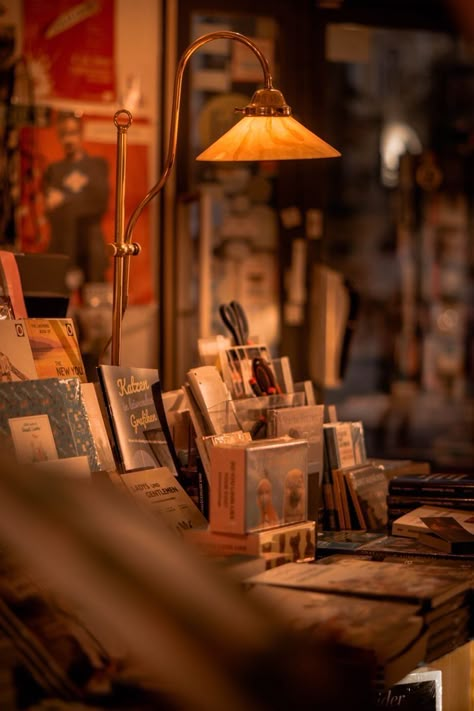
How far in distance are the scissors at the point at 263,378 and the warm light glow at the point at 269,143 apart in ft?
1.49

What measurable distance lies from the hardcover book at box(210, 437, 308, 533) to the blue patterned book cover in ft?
0.86

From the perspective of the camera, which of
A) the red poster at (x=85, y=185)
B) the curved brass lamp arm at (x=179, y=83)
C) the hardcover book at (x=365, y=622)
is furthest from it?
the red poster at (x=85, y=185)

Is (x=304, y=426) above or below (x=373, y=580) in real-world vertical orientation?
above

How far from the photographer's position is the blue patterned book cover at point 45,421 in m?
2.08

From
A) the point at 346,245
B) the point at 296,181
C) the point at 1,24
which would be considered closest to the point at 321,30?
the point at 296,181

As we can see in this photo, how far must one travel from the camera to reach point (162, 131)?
18.2ft

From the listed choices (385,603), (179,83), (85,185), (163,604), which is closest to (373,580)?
(385,603)

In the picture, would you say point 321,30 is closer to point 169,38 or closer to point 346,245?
point 169,38

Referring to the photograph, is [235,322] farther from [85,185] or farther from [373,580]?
[85,185]

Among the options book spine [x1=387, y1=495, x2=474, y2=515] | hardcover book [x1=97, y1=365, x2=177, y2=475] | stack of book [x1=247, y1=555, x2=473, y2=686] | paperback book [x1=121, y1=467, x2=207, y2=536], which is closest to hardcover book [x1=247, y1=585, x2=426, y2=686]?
stack of book [x1=247, y1=555, x2=473, y2=686]

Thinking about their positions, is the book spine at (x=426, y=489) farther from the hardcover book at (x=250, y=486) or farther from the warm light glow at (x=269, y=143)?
the warm light glow at (x=269, y=143)

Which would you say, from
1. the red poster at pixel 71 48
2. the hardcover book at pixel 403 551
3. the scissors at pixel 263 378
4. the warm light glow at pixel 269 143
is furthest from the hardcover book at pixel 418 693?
the red poster at pixel 71 48

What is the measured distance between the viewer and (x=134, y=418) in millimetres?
2408

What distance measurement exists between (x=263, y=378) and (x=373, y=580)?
2.44 feet
